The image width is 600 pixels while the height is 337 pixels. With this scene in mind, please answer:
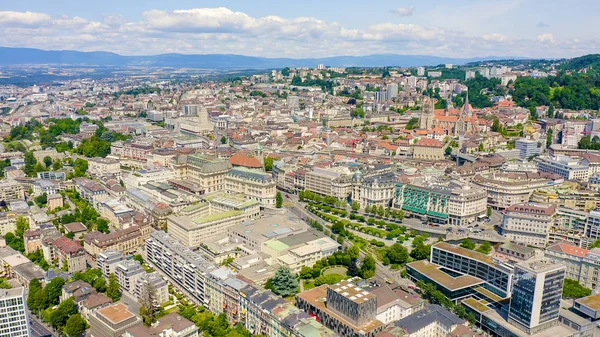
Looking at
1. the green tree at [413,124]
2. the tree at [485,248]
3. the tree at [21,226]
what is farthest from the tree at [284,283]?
the green tree at [413,124]

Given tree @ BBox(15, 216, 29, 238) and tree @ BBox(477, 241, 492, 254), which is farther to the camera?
tree @ BBox(15, 216, 29, 238)

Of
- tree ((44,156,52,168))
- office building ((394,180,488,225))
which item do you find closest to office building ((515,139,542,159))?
office building ((394,180,488,225))

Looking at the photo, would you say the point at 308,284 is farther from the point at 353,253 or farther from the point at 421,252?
the point at 421,252

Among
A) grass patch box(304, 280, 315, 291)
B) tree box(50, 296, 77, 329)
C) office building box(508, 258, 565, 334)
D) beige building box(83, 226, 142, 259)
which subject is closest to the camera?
office building box(508, 258, 565, 334)

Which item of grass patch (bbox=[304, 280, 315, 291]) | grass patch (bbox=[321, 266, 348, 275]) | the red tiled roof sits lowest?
grass patch (bbox=[304, 280, 315, 291])

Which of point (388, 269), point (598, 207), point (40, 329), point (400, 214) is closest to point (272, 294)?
point (388, 269)

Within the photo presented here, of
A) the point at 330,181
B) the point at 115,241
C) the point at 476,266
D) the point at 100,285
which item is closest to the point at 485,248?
the point at 476,266

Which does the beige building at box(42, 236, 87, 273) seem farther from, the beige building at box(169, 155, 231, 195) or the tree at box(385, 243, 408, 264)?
the tree at box(385, 243, 408, 264)
